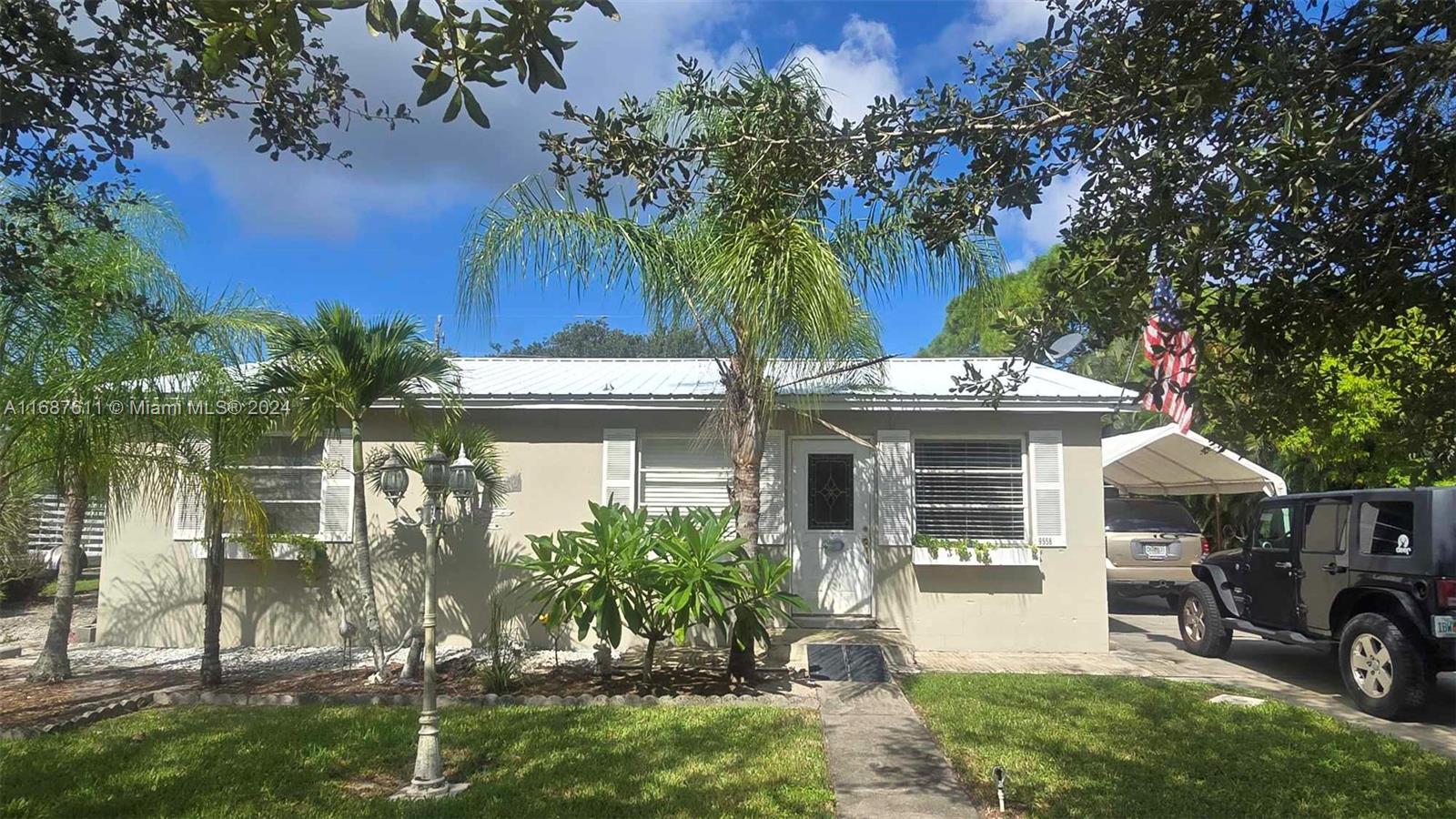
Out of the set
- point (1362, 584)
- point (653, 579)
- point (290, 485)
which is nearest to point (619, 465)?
point (653, 579)

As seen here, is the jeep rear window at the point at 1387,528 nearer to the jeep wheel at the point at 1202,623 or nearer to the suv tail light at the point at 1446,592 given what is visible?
the suv tail light at the point at 1446,592

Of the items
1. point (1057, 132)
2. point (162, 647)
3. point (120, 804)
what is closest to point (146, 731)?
point (120, 804)

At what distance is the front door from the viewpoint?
28.9 ft

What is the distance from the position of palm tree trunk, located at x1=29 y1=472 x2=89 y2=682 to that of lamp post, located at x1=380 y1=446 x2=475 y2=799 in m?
3.08

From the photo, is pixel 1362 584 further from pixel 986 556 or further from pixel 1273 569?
pixel 986 556

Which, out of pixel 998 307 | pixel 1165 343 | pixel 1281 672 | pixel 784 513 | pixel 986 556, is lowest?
pixel 1281 672

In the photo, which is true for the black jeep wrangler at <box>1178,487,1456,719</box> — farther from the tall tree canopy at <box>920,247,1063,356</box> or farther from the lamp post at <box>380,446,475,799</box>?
the lamp post at <box>380,446,475,799</box>

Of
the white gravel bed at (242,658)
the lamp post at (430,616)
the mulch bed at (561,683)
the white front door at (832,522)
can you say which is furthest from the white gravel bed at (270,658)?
the lamp post at (430,616)

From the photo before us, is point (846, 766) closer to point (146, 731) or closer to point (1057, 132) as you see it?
point (1057, 132)

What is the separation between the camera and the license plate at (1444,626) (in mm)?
6863

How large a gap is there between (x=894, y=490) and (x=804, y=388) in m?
1.92

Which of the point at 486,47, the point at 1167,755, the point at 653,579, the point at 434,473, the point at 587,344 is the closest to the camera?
the point at 486,47

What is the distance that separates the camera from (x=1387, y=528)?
7.71 m

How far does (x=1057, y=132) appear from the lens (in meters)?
4.22
